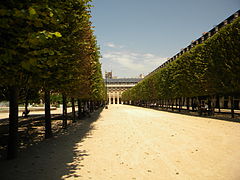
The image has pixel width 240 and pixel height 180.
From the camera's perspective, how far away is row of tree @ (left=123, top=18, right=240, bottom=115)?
22125 mm

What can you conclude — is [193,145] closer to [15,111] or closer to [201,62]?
[15,111]

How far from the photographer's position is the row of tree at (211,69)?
22.1 m

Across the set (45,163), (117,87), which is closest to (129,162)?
(45,163)

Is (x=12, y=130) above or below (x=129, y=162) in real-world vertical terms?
above

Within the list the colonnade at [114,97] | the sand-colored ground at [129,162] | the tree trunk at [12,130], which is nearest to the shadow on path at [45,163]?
the sand-colored ground at [129,162]

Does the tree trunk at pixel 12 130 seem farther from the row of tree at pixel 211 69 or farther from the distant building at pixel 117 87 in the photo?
the distant building at pixel 117 87

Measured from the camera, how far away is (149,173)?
574 centimetres

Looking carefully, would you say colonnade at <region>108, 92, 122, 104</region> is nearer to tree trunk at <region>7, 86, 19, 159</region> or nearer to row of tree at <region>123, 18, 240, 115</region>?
row of tree at <region>123, 18, 240, 115</region>

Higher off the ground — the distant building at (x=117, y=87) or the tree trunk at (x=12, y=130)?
the distant building at (x=117, y=87)

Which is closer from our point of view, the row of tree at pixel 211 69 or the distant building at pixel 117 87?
the row of tree at pixel 211 69

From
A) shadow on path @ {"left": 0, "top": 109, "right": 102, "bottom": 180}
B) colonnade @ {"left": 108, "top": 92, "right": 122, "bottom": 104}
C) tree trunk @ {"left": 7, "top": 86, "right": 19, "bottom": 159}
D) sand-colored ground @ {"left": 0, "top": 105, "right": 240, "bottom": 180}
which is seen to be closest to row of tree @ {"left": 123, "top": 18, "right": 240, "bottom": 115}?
sand-colored ground @ {"left": 0, "top": 105, "right": 240, "bottom": 180}

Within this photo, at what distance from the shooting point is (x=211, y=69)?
84.7ft

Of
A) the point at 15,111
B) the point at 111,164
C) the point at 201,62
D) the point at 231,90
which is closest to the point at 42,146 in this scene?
the point at 15,111

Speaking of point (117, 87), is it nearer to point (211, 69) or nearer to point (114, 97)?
point (114, 97)
